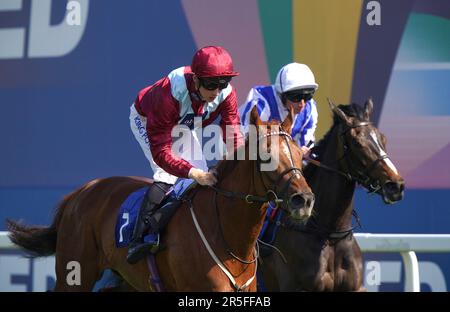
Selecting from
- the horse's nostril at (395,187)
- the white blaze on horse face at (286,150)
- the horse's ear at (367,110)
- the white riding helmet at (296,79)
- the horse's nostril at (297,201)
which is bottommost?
the horse's nostril at (395,187)

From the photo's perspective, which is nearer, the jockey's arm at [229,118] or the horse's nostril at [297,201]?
the horse's nostril at [297,201]

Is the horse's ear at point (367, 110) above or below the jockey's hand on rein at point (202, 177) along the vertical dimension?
above

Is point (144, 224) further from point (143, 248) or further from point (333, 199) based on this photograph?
point (333, 199)

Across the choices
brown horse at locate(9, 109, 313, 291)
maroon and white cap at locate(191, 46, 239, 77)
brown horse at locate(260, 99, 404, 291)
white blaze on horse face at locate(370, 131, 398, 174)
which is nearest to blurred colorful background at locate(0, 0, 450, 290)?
brown horse at locate(260, 99, 404, 291)

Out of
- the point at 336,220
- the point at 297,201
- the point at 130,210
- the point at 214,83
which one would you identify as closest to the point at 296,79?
the point at 336,220

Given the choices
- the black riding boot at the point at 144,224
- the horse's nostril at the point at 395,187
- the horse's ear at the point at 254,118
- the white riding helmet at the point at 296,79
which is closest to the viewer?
the horse's ear at the point at 254,118

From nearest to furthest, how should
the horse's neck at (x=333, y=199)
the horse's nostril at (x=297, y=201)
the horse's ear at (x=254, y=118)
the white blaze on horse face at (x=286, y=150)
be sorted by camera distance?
the horse's nostril at (x=297, y=201) → the white blaze on horse face at (x=286, y=150) → the horse's ear at (x=254, y=118) → the horse's neck at (x=333, y=199)

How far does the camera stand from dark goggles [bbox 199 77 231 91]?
4.42 metres

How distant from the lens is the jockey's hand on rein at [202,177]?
14.3ft

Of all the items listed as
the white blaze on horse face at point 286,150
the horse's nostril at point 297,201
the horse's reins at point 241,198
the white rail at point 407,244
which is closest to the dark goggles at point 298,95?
the white rail at point 407,244

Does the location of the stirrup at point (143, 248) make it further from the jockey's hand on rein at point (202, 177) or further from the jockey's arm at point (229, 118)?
the jockey's arm at point (229, 118)

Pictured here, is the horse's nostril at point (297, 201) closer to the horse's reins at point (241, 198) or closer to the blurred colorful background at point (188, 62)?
the horse's reins at point (241, 198)

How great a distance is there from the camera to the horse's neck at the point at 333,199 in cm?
512

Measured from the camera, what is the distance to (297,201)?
12.8 feet
